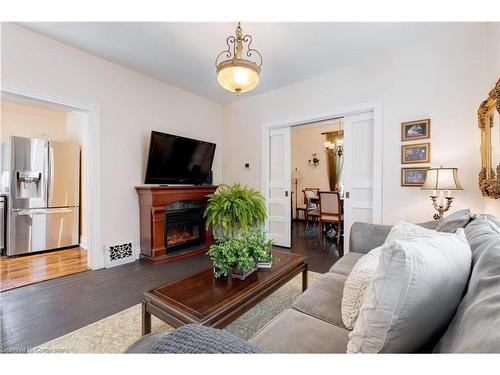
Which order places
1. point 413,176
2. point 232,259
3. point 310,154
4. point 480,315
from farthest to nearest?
point 310,154, point 413,176, point 232,259, point 480,315

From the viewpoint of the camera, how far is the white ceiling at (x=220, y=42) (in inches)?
90.0

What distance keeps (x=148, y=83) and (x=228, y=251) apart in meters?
3.00

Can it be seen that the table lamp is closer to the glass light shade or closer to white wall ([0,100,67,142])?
the glass light shade

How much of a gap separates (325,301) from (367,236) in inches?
42.0

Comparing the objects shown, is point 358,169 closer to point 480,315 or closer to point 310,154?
point 480,315

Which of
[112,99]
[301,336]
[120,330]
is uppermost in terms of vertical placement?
[112,99]

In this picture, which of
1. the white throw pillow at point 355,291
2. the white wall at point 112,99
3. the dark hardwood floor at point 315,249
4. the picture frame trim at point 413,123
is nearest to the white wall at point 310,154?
the dark hardwood floor at point 315,249

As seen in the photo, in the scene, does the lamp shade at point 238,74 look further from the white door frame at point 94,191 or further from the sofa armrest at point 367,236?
the white door frame at point 94,191

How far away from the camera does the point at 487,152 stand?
2.01m

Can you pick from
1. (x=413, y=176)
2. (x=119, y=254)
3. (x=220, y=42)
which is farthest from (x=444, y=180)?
(x=119, y=254)

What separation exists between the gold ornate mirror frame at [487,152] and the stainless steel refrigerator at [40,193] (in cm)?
524
